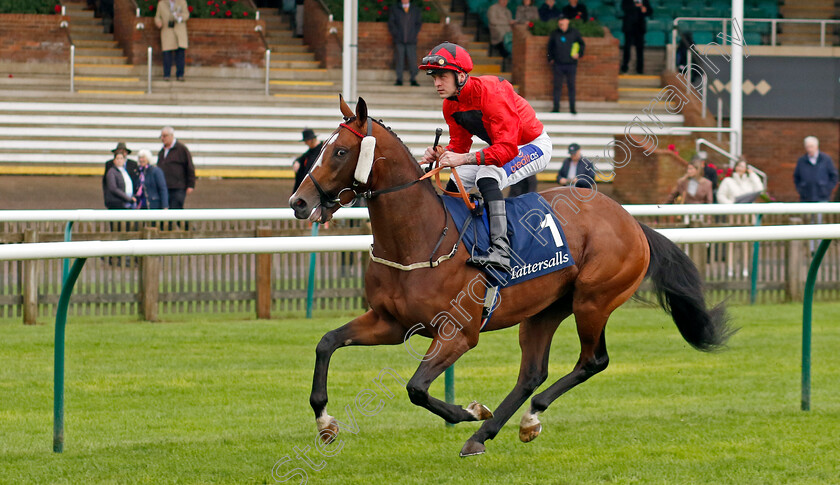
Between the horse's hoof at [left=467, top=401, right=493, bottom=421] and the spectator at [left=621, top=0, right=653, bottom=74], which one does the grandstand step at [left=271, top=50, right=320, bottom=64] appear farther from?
the horse's hoof at [left=467, top=401, right=493, bottom=421]

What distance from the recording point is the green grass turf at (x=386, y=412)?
5.21 meters

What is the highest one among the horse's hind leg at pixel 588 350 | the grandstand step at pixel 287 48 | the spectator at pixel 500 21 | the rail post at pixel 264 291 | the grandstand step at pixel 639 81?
the spectator at pixel 500 21

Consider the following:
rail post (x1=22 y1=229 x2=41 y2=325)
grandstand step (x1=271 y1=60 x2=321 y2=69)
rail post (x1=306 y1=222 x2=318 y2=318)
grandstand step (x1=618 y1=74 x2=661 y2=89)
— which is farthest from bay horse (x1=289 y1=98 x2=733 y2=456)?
grandstand step (x1=618 y1=74 x2=661 y2=89)

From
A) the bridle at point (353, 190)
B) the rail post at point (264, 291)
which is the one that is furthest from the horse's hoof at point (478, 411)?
the rail post at point (264, 291)

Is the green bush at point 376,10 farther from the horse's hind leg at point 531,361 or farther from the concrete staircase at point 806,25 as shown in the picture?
the horse's hind leg at point 531,361

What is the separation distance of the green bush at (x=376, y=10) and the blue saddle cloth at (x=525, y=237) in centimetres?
1560

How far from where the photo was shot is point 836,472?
517 cm

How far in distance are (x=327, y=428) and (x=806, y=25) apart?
19544mm

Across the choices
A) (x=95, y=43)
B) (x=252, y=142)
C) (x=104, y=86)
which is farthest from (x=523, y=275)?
(x=95, y=43)

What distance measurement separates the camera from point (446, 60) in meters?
5.30

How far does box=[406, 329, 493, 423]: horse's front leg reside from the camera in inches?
197

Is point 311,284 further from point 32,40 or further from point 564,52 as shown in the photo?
point 32,40

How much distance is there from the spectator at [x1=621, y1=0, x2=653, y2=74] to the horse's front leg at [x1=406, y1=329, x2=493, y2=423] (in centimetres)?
1650

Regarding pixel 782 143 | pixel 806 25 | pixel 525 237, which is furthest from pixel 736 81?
pixel 525 237
